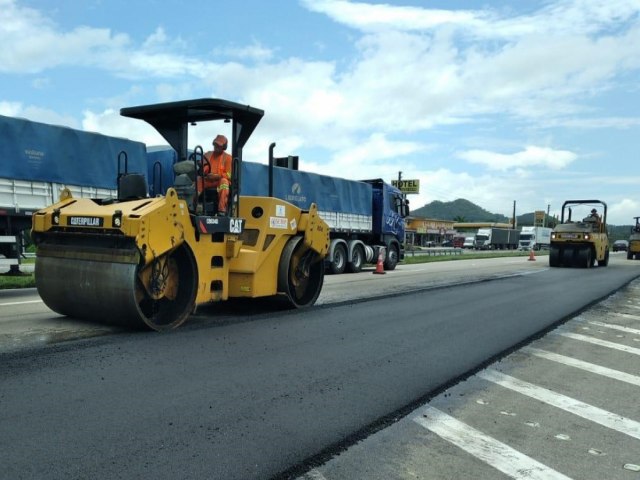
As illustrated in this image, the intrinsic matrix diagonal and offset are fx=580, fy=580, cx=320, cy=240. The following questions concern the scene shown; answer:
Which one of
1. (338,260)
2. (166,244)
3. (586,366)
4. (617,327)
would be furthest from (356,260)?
(586,366)

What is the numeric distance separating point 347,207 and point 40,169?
10572 mm

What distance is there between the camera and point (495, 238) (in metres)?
67.0

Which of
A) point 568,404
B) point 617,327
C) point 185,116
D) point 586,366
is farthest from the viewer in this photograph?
point 617,327

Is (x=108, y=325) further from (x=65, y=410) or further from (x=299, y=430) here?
(x=299, y=430)

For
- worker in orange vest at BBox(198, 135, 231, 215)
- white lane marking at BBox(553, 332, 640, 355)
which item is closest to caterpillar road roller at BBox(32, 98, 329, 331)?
worker in orange vest at BBox(198, 135, 231, 215)

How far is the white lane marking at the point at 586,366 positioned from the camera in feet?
18.3

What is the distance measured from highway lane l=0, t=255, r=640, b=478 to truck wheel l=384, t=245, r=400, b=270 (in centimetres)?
1365

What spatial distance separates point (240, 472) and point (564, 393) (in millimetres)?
3132

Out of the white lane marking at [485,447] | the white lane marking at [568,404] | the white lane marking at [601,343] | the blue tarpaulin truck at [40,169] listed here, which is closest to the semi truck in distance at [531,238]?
the blue tarpaulin truck at [40,169]

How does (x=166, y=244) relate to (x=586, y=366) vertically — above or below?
above

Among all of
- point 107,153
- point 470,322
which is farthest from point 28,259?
point 470,322

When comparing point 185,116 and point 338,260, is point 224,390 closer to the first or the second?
point 185,116

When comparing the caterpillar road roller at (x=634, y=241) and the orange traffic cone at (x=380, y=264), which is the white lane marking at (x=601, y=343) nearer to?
the orange traffic cone at (x=380, y=264)

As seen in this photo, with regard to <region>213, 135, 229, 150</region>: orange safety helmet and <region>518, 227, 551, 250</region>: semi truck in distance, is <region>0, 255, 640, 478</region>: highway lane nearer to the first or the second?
<region>213, 135, 229, 150</region>: orange safety helmet
